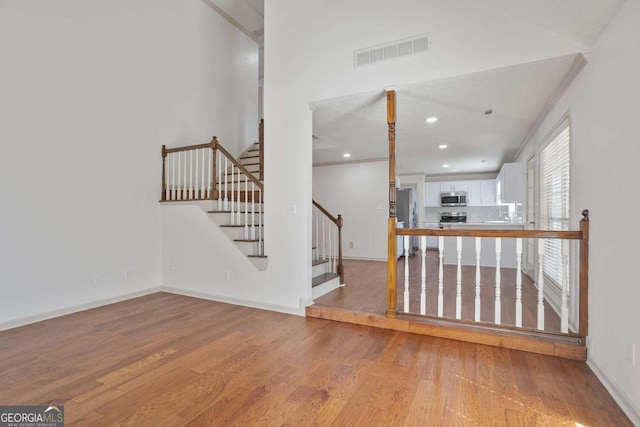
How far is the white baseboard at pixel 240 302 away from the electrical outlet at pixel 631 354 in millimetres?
2679

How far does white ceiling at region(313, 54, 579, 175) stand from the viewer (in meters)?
2.93

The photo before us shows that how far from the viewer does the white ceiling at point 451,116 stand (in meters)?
2.93

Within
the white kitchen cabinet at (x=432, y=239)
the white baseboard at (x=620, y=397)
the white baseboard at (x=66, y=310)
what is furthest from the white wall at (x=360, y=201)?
the white baseboard at (x=620, y=397)

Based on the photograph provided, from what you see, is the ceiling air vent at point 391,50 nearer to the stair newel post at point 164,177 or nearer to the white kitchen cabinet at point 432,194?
the stair newel post at point 164,177

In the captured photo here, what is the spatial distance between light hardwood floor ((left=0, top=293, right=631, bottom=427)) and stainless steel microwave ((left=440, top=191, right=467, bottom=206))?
7.51 m

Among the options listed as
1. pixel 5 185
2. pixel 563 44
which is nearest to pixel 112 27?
pixel 5 185

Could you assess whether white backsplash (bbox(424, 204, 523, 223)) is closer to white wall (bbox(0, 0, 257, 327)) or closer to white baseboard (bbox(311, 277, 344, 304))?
white baseboard (bbox(311, 277, 344, 304))

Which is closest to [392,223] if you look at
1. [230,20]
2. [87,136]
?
[87,136]

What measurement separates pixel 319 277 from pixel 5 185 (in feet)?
11.9

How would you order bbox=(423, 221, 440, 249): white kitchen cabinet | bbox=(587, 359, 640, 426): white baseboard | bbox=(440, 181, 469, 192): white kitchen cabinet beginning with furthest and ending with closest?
bbox=(423, 221, 440, 249): white kitchen cabinet < bbox=(440, 181, 469, 192): white kitchen cabinet < bbox=(587, 359, 640, 426): white baseboard

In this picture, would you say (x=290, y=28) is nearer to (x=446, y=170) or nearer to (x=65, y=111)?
(x=65, y=111)

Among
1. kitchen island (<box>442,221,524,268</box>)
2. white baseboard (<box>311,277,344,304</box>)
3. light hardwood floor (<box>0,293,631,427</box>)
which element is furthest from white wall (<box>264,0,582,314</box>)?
kitchen island (<box>442,221,524,268</box>)

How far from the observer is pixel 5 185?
123 inches

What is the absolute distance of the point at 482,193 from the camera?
9383 millimetres
